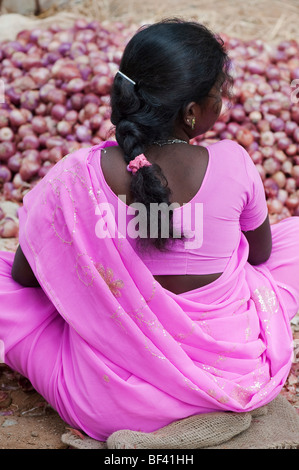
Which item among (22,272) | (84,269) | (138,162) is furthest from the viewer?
(22,272)

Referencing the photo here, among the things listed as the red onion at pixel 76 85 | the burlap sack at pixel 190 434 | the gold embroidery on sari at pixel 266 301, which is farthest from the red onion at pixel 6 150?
the burlap sack at pixel 190 434

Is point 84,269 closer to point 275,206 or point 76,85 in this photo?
point 275,206

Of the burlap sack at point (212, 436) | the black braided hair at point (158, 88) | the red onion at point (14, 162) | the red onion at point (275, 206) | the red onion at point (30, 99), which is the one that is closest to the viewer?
the black braided hair at point (158, 88)

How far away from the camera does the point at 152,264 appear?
1.39 meters

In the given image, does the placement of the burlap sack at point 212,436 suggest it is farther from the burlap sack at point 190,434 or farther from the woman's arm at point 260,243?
the woman's arm at point 260,243

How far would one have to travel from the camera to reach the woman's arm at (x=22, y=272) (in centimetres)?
153

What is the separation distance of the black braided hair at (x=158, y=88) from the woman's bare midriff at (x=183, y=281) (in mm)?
115

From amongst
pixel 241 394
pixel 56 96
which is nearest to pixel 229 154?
pixel 241 394

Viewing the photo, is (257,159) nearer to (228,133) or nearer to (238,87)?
(228,133)

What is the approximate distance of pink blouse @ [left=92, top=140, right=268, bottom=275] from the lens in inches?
52.1

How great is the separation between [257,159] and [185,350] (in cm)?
138

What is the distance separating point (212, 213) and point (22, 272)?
54 centimetres

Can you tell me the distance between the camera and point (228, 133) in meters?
2.69
